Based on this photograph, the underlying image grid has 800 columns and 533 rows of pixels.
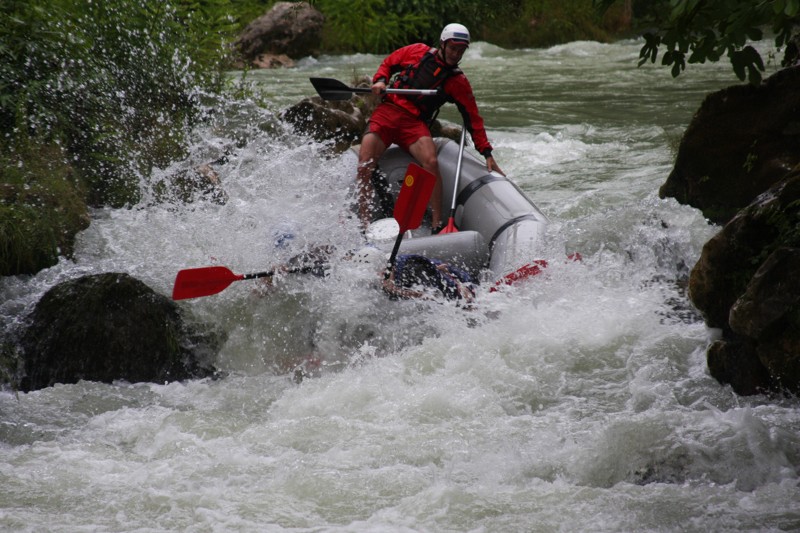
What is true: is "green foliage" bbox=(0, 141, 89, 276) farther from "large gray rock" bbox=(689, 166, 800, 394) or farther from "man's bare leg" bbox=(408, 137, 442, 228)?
"large gray rock" bbox=(689, 166, 800, 394)

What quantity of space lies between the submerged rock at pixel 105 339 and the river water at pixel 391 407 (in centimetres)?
12

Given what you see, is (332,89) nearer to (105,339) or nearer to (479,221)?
(479,221)

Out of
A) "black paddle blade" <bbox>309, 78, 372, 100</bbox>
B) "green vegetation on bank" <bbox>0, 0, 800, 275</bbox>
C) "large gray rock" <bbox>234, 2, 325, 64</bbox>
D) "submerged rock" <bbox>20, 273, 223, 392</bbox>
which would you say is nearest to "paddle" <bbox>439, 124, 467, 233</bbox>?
"black paddle blade" <bbox>309, 78, 372, 100</bbox>

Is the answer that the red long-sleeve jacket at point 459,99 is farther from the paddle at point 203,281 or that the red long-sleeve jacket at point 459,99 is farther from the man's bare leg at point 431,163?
the paddle at point 203,281

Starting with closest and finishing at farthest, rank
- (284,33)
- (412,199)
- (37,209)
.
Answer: (412,199), (37,209), (284,33)

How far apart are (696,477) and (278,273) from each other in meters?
2.35

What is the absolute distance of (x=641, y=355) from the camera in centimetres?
428


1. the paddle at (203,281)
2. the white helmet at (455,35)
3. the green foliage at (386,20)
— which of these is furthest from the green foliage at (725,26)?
the green foliage at (386,20)

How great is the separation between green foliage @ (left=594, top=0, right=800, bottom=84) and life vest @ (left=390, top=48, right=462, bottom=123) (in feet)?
8.32

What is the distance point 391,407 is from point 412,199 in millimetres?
1173

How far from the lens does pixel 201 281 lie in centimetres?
457

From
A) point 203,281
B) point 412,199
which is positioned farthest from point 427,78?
point 203,281

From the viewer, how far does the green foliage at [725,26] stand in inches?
106

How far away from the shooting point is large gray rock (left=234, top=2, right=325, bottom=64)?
14500 millimetres
